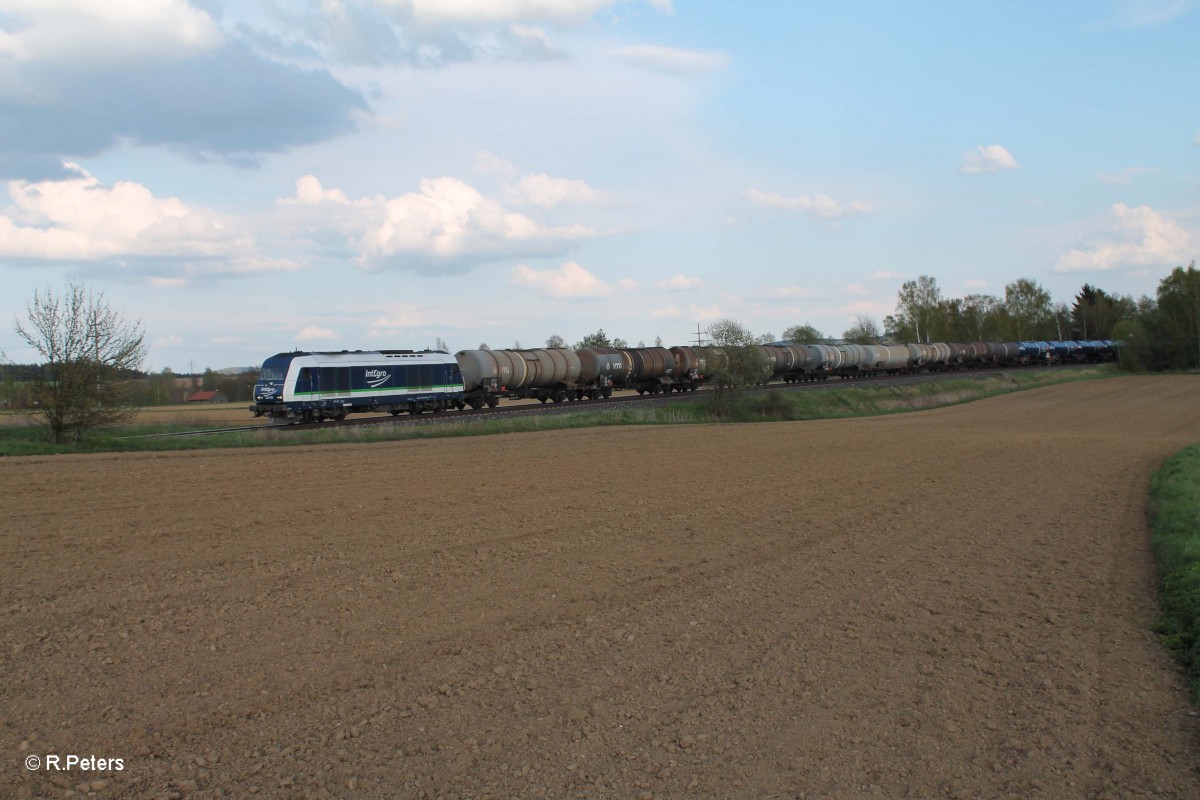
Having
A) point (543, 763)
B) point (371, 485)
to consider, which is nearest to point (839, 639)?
point (543, 763)

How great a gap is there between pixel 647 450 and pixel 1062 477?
1212 centimetres

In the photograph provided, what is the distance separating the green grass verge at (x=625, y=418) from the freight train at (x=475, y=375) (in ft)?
9.42

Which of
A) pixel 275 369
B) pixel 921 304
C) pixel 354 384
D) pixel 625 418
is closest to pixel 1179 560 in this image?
pixel 625 418

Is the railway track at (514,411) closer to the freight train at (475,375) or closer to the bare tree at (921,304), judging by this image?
the freight train at (475,375)

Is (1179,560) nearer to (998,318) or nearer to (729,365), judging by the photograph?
(729,365)

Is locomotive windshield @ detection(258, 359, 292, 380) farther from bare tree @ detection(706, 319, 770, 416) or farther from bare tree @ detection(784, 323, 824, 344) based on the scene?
bare tree @ detection(784, 323, 824, 344)

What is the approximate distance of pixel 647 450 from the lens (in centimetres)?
2842

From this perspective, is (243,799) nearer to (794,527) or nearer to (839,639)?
(839,639)

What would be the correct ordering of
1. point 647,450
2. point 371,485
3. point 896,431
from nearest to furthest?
1. point 371,485
2. point 647,450
3. point 896,431

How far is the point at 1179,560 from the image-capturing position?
11.8 m

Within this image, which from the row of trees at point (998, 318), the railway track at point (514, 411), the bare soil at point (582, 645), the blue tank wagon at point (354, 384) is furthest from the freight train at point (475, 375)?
the row of trees at point (998, 318)

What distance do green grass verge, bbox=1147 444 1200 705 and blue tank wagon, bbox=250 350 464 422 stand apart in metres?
29.6

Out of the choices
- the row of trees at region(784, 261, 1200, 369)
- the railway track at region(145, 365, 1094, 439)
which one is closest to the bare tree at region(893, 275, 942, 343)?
the row of trees at region(784, 261, 1200, 369)

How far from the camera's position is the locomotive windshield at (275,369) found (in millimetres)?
35656
